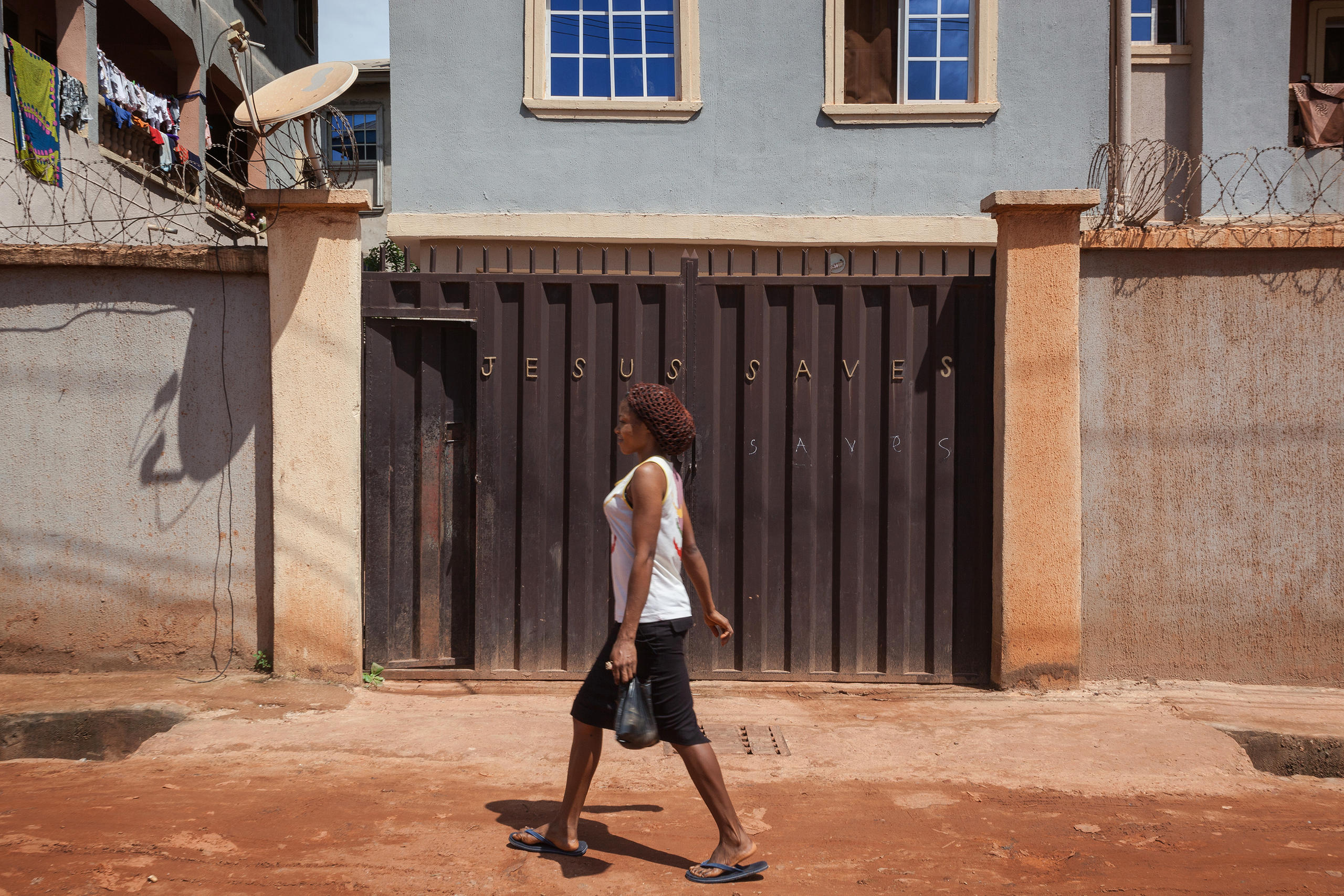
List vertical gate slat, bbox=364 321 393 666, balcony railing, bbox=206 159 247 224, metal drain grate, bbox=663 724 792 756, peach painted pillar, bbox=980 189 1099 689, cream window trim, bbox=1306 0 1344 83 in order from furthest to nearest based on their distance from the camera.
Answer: balcony railing, bbox=206 159 247 224 → cream window trim, bbox=1306 0 1344 83 → vertical gate slat, bbox=364 321 393 666 → peach painted pillar, bbox=980 189 1099 689 → metal drain grate, bbox=663 724 792 756

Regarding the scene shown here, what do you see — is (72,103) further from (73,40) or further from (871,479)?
(871,479)

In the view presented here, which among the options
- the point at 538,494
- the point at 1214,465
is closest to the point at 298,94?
the point at 538,494

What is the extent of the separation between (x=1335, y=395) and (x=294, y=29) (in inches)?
697

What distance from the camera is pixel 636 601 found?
309cm

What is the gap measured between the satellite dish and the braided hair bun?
2.73 m

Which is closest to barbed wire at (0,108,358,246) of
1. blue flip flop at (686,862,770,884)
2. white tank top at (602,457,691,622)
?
white tank top at (602,457,691,622)

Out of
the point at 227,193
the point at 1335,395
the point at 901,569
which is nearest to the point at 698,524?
the point at 901,569

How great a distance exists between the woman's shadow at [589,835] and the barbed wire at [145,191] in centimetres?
321

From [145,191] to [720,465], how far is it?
917cm

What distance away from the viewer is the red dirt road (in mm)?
3150

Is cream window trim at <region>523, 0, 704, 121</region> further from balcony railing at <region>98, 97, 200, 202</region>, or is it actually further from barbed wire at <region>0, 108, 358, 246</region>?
balcony railing at <region>98, 97, 200, 202</region>

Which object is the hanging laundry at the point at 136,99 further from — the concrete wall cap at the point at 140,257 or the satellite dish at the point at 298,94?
the satellite dish at the point at 298,94

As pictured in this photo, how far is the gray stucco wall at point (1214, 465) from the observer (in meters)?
5.24

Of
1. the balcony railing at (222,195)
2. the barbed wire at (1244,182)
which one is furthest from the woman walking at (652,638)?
the balcony railing at (222,195)
